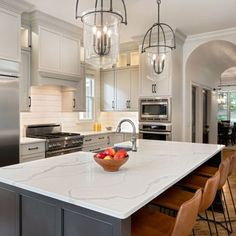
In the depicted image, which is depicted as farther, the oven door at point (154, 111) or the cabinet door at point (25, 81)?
the oven door at point (154, 111)

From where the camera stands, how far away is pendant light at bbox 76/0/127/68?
7.18 feet

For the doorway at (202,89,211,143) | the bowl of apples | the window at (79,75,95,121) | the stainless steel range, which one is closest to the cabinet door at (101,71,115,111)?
the window at (79,75,95,121)

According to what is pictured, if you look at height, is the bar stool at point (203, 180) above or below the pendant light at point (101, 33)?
below

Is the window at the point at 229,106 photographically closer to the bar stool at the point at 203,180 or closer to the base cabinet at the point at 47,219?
the bar stool at the point at 203,180

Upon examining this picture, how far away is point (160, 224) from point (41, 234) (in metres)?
0.79

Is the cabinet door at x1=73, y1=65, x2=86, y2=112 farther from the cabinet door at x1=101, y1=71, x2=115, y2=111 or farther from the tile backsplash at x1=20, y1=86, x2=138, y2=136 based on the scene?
the cabinet door at x1=101, y1=71, x2=115, y2=111

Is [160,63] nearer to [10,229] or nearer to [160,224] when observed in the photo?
[160,224]

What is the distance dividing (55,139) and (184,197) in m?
2.41

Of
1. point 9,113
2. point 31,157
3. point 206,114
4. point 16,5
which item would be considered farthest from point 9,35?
point 206,114

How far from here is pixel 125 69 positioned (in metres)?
5.48

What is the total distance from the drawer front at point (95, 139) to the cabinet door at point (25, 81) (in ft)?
4.24

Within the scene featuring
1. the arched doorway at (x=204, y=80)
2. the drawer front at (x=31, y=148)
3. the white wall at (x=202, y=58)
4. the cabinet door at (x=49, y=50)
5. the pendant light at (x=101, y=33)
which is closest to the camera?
the pendant light at (x=101, y=33)

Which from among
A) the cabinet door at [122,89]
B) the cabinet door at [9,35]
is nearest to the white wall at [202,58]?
the cabinet door at [122,89]

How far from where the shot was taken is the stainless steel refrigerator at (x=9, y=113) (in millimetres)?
3152
